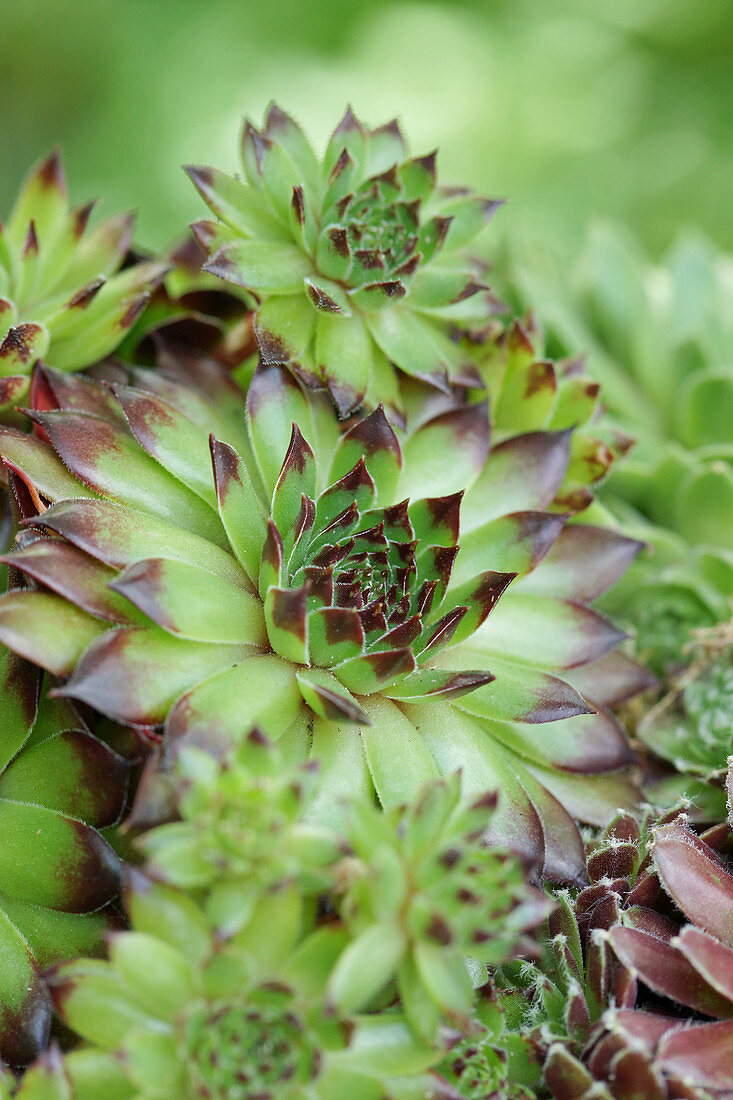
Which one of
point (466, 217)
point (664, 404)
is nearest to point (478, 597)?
point (466, 217)

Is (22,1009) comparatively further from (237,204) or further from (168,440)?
(237,204)

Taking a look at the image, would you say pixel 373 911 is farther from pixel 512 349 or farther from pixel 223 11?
pixel 223 11

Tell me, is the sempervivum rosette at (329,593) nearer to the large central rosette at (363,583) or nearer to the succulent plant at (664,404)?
the large central rosette at (363,583)

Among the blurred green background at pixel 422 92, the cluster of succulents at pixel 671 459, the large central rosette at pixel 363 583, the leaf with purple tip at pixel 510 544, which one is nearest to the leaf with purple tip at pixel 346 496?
the large central rosette at pixel 363 583

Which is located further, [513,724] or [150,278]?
[150,278]

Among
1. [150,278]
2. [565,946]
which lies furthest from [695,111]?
[565,946]

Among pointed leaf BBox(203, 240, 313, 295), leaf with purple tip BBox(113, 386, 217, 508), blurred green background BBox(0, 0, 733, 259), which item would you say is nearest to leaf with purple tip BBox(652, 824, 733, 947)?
leaf with purple tip BBox(113, 386, 217, 508)
